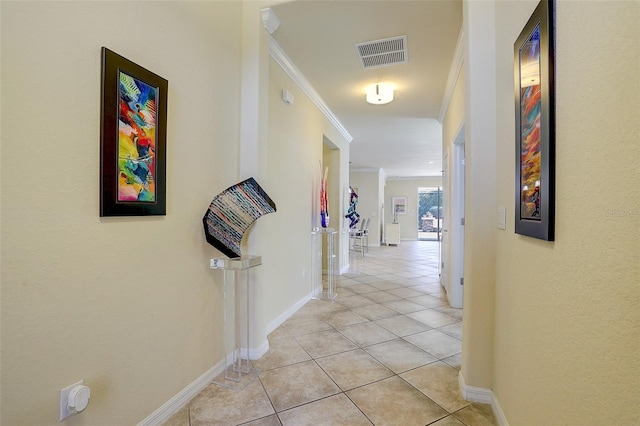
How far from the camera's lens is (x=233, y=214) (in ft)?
6.33

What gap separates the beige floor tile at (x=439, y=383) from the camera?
1.75 meters

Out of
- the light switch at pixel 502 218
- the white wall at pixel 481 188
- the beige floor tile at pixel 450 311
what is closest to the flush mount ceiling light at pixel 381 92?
the white wall at pixel 481 188

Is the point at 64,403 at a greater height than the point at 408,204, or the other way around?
the point at 408,204

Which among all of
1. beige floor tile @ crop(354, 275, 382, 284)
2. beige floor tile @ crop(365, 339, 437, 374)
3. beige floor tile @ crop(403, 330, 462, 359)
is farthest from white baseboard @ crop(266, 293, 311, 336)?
beige floor tile @ crop(354, 275, 382, 284)

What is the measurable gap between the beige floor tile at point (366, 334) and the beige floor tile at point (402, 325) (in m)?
0.09

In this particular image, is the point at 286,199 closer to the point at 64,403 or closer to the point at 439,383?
the point at 439,383

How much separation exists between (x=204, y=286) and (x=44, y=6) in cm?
153

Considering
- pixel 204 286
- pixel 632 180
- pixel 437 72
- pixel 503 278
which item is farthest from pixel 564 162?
pixel 437 72

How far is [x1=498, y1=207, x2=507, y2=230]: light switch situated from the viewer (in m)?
1.56

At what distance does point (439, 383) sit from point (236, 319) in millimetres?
1484

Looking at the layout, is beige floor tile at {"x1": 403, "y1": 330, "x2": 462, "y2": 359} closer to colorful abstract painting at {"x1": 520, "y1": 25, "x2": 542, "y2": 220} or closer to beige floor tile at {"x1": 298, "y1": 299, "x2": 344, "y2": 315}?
beige floor tile at {"x1": 298, "y1": 299, "x2": 344, "y2": 315}

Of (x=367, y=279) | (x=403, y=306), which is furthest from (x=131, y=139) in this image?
(x=367, y=279)

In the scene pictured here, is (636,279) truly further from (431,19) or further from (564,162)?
(431,19)

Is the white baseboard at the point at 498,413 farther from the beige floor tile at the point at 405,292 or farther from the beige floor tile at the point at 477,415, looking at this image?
the beige floor tile at the point at 405,292
